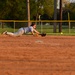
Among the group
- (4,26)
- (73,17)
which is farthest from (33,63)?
(73,17)

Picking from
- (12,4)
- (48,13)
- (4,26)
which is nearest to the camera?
(4,26)

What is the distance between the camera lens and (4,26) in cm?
5166

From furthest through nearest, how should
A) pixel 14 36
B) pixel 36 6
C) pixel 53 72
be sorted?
pixel 36 6 < pixel 14 36 < pixel 53 72

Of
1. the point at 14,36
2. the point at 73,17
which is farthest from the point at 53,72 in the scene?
the point at 73,17

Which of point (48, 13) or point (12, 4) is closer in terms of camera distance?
point (12, 4)

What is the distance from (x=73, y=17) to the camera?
79.9 m

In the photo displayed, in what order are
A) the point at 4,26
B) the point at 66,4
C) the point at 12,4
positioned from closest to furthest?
the point at 4,26
the point at 12,4
the point at 66,4

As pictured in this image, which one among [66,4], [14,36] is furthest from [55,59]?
[66,4]

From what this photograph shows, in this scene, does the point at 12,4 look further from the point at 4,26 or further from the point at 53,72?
the point at 53,72

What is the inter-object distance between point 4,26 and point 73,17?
101 ft

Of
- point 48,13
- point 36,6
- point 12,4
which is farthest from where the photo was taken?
point 48,13

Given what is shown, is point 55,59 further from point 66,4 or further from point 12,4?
point 66,4

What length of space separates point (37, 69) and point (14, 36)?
17366 mm

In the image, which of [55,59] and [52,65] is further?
[55,59]
